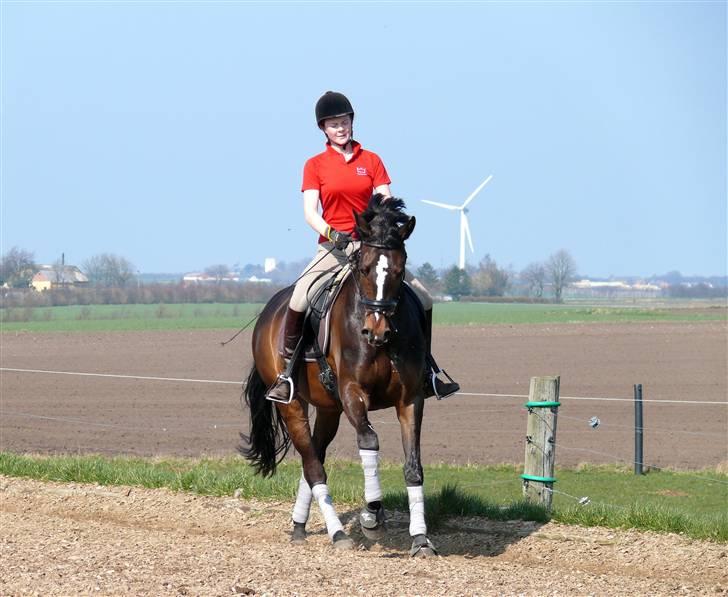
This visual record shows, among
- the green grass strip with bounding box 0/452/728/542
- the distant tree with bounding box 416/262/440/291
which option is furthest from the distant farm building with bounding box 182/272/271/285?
the green grass strip with bounding box 0/452/728/542

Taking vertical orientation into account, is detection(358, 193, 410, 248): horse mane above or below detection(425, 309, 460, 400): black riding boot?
above

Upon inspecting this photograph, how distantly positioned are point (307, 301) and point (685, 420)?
16.4m

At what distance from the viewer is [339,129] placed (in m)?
8.81

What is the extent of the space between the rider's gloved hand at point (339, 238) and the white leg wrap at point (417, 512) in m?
1.79

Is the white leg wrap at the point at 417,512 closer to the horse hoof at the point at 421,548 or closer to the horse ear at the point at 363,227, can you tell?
the horse hoof at the point at 421,548

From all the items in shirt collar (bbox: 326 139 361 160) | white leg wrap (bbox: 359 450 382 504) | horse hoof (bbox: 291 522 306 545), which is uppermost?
shirt collar (bbox: 326 139 361 160)

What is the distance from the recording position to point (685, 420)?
23.7 m

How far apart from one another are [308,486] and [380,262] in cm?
229

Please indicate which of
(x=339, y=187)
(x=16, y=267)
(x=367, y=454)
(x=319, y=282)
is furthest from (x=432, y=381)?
(x=16, y=267)

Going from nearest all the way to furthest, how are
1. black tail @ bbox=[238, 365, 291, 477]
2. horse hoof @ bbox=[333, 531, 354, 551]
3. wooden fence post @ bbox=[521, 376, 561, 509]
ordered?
1. horse hoof @ bbox=[333, 531, 354, 551]
2. wooden fence post @ bbox=[521, 376, 561, 509]
3. black tail @ bbox=[238, 365, 291, 477]

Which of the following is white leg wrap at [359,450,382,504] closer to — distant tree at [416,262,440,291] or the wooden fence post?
the wooden fence post

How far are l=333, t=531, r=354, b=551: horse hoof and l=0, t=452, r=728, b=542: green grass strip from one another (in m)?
0.96

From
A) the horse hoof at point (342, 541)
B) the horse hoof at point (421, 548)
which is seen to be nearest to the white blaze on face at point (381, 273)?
the horse hoof at point (421, 548)

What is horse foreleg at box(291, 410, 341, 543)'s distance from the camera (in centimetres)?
923
